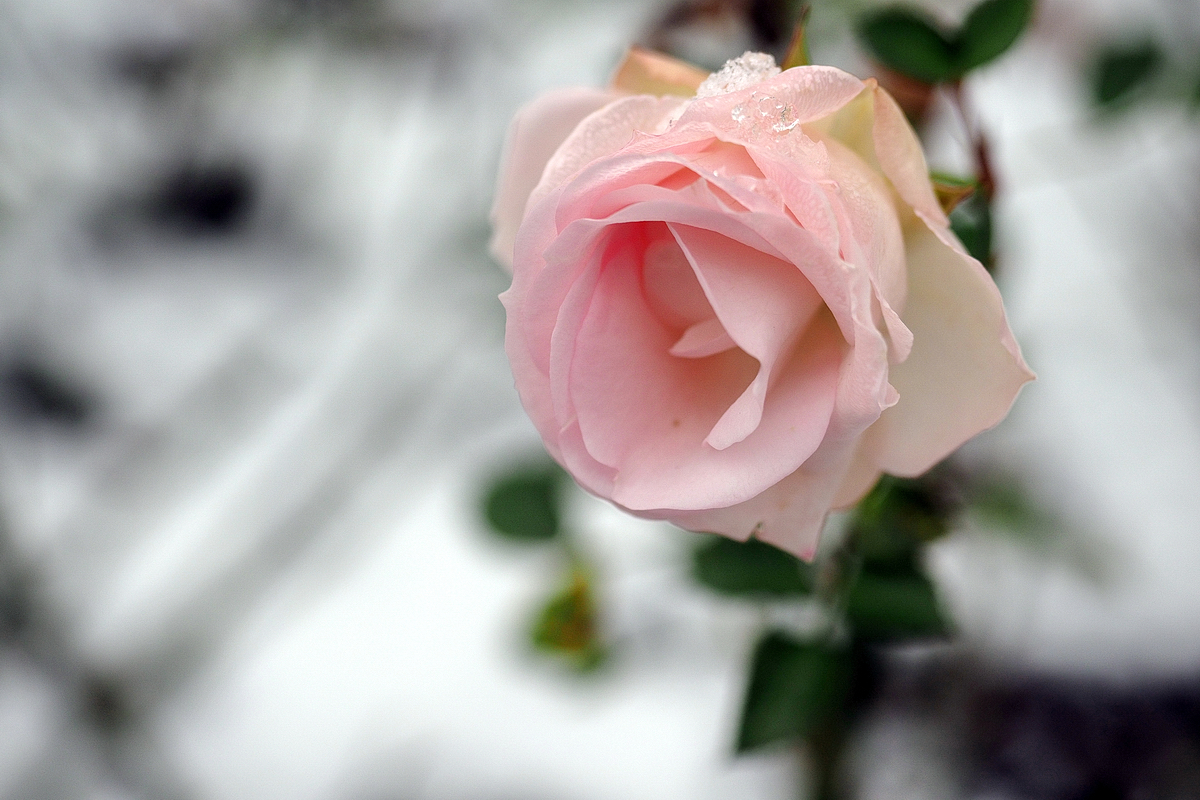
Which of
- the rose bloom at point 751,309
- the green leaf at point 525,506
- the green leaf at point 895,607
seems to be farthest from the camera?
the green leaf at point 525,506

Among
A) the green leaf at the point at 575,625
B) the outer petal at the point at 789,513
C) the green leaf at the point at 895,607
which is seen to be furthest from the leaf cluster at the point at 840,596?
the green leaf at the point at 575,625

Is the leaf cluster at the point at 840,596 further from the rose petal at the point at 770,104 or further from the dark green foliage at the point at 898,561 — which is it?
the rose petal at the point at 770,104

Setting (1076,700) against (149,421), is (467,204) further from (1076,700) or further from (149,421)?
(1076,700)

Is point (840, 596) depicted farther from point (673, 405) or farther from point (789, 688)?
point (673, 405)

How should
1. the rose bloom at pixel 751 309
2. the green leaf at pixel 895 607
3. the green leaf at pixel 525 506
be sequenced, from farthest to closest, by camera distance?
the green leaf at pixel 525 506
the green leaf at pixel 895 607
the rose bloom at pixel 751 309

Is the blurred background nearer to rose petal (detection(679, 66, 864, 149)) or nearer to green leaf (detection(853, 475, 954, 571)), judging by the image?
green leaf (detection(853, 475, 954, 571))

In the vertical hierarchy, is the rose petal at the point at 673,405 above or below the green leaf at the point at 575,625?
above
